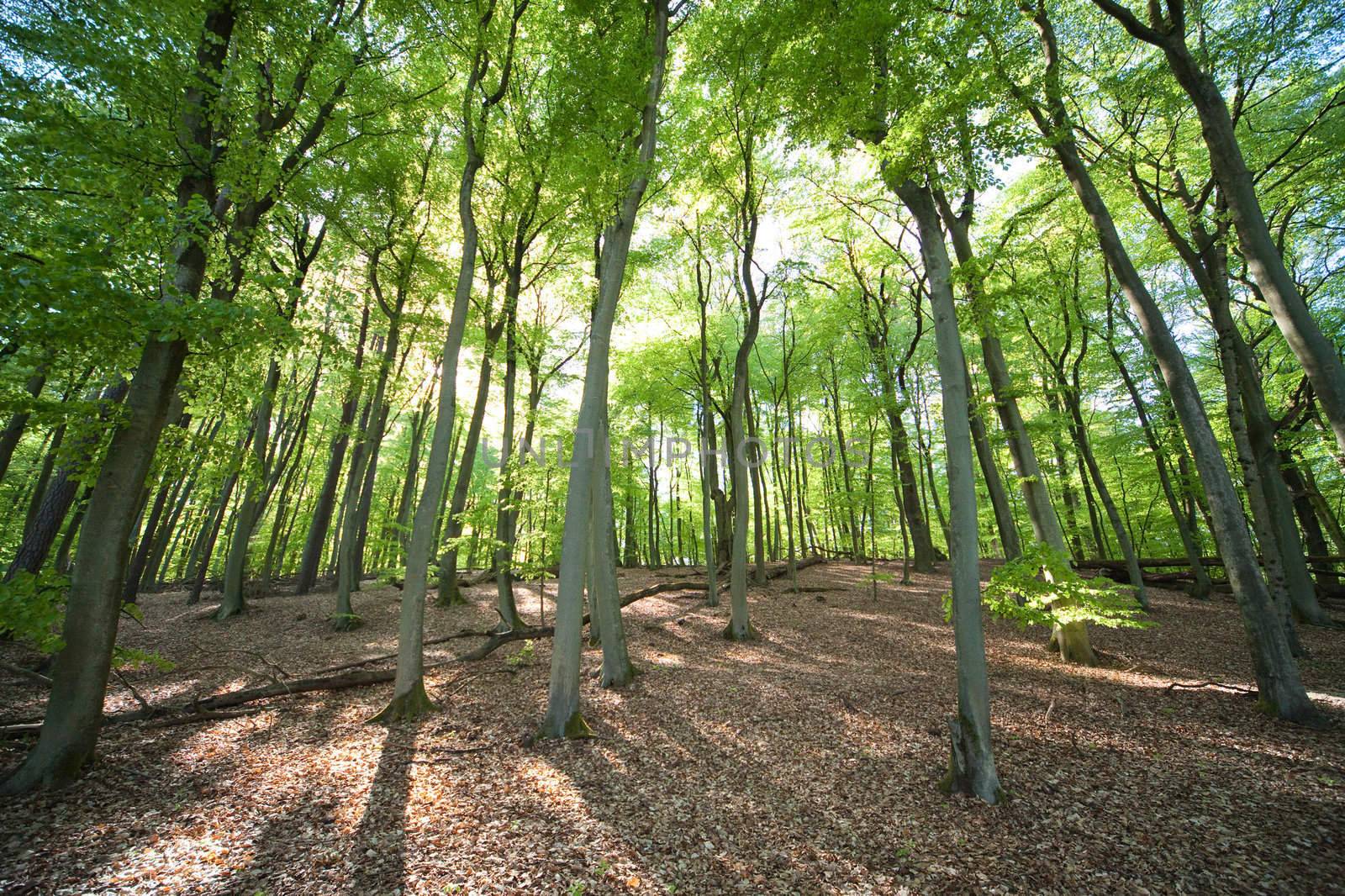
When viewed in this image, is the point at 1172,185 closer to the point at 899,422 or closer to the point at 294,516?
the point at 899,422

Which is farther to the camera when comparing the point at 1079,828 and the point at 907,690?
the point at 907,690

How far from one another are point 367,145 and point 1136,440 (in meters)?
19.8

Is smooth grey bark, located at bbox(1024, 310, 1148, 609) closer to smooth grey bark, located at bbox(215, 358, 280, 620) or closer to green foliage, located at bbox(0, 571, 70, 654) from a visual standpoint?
green foliage, located at bbox(0, 571, 70, 654)

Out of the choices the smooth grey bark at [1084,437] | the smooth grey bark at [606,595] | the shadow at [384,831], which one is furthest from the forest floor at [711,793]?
the smooth grey bark at [1084,437]

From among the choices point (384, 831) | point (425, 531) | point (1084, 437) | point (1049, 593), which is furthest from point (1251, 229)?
point (384, 831)

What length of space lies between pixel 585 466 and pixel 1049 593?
5.41 metres

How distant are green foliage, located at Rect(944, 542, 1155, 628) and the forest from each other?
0.06m

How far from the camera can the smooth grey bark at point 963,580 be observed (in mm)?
3660

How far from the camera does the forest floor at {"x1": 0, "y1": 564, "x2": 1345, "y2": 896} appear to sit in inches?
113

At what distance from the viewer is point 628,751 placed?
183 inches

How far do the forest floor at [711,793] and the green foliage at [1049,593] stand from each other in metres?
1.02

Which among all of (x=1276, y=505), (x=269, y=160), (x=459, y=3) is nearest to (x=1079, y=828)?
(x=269, y=160)

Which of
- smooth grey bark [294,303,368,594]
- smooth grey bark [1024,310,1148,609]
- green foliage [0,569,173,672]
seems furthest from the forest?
smooth grey bark [294,303,368,594]

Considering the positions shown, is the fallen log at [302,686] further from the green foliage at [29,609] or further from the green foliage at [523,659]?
the green foliage at [29,609]
